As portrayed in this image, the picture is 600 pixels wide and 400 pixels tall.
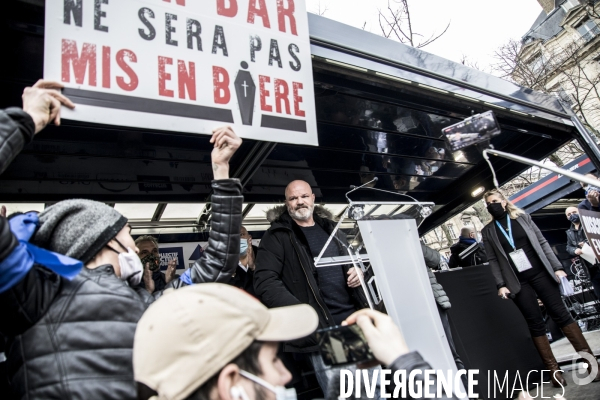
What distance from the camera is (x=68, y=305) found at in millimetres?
1363

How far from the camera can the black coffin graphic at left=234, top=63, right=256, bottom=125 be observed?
2.25 metres

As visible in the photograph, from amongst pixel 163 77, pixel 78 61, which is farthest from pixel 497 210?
pixel 78 61

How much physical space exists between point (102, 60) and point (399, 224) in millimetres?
2005

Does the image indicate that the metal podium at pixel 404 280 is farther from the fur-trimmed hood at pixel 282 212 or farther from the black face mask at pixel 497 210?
the black face mask at pixel 497 210

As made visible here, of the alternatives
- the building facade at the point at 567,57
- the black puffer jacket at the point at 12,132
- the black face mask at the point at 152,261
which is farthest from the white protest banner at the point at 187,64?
the building facade at the point at 567,57

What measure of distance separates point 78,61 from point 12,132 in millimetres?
669

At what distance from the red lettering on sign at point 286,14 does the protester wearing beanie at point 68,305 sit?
1.82 m

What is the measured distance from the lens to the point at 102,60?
190 cm

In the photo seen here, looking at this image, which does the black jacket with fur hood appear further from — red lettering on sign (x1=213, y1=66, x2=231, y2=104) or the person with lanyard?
the person with lanyard

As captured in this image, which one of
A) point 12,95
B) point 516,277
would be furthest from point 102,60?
point 516,277

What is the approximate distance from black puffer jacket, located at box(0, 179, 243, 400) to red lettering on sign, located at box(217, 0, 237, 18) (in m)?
1.85

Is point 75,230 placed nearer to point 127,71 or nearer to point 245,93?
point 127,71

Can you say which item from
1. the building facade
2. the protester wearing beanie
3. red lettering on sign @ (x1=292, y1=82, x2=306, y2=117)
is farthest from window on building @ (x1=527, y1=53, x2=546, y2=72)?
the protester wearing beanie

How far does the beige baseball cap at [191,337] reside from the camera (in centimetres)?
93
